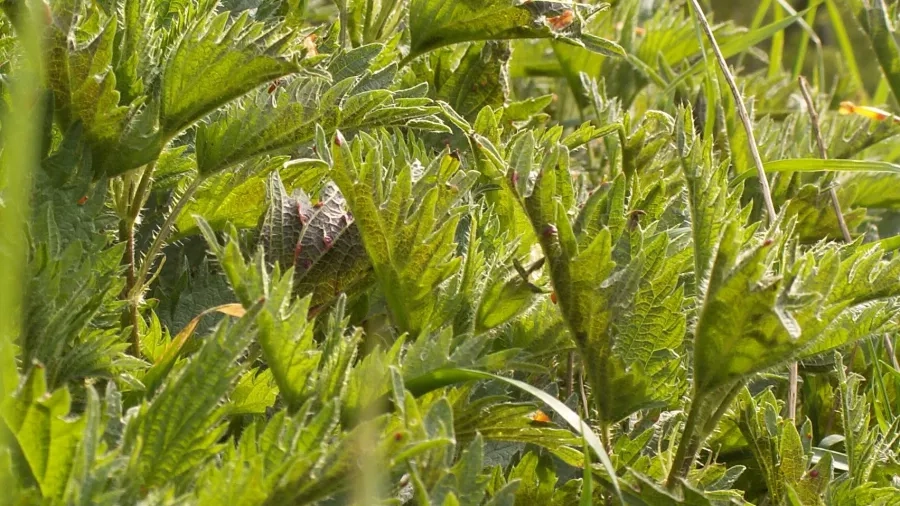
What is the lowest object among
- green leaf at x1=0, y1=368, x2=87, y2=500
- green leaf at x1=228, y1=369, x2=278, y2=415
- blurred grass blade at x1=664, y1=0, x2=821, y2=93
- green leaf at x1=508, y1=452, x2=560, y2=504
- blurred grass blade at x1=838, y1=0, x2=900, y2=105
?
green leaf at x1=508, y1=452, x2=560, y2=504

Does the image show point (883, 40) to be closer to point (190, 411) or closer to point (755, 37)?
point (755, 37)

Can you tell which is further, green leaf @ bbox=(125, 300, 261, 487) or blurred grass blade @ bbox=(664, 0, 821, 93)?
blurred grass blade @ bbox=(664, 0, 821, 93)

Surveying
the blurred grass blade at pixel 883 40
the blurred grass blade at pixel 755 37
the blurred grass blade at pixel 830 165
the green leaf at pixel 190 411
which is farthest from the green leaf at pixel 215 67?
the blurred grass blade at pixel 883 40

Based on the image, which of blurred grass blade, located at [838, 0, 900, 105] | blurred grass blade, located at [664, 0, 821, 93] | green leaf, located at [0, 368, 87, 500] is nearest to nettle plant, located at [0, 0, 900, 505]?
green leaf, located at [0, 368, 87, 500]

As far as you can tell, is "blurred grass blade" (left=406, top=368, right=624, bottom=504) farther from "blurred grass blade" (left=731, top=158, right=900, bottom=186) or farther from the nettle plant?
"blurred grass blade" (left=731, top=158, right=900, bottom=186)

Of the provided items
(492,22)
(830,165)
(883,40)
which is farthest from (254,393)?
(883,40)

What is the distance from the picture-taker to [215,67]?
0.99 metres

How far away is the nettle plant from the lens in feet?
2.60

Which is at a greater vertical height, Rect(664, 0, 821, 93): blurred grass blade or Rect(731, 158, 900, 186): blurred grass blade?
Rect(664, 0, 821, 93): blurred grass blade

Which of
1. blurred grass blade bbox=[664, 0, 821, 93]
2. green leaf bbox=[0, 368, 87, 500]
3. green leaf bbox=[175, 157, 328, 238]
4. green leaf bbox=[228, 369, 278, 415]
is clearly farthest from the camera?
blurred grass blade bbox=[664, 0, 821, 93]

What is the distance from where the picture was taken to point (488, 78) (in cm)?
153

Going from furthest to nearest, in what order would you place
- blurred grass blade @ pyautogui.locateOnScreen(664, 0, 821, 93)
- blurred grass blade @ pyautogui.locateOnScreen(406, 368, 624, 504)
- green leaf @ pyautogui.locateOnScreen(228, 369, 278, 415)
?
blurred grass blade @ pyautogui.locateOnScreen(664, 0, 821, 93) < green leaf @ pyautogui.locateOnScreen(228, 369, 278, 415) < blurred grass blade @ pyautogui.locateOnScreen(406, 368, 624, 504)

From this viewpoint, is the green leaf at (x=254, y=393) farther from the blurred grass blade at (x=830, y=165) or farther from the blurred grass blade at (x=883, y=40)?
the blurred grass blade at (x=883, y=40)

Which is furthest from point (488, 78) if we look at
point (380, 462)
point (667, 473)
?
point (380, 462)
